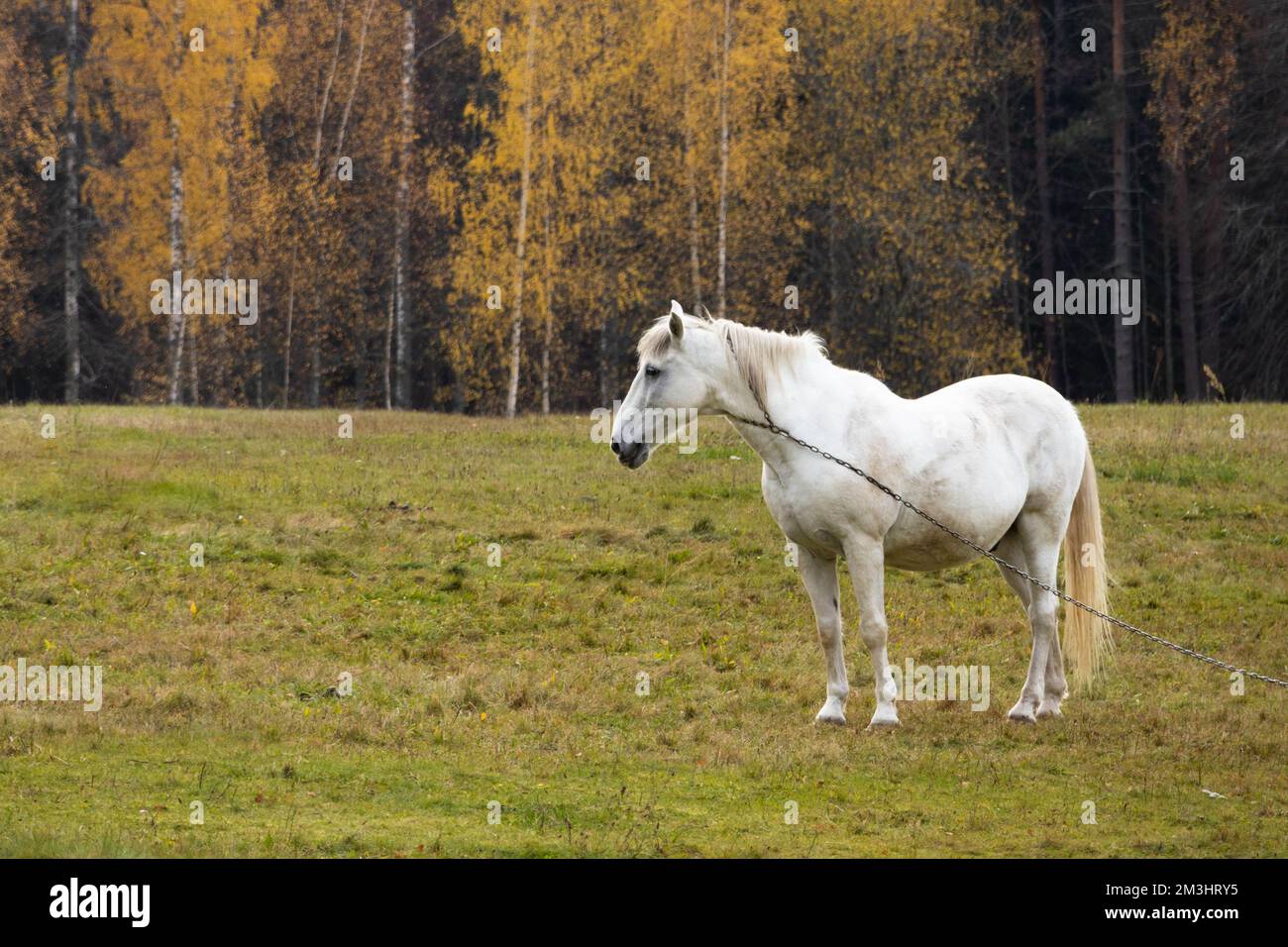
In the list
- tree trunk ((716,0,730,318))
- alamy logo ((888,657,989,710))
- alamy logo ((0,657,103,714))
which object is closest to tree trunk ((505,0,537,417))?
tree trunk ((716,0,730,318))

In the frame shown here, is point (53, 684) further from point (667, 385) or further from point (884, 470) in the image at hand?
point (884, 470)

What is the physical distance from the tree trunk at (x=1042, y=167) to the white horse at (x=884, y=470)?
30.9 metres

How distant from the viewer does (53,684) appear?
12.1 metres

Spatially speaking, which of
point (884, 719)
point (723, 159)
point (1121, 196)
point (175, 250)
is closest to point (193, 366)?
point (175, 250)

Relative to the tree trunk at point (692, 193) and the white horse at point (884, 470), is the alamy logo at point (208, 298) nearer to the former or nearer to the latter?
the tree trunk at point (692, 193)

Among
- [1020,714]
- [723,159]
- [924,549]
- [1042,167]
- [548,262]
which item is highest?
[1042,167]

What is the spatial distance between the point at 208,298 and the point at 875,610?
29.1 meters

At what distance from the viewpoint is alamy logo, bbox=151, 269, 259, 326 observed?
35719 millimetres

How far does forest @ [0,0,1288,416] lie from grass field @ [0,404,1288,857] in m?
12.0

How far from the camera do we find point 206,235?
36.1 m

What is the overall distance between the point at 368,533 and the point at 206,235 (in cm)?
2105

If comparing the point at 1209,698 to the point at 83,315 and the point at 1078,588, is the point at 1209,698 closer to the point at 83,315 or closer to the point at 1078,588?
the point at 1078,588

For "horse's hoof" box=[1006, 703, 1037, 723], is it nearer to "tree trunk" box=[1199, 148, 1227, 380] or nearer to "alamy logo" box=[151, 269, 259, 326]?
"alamy logo" box=[151, 269, 259, 326]
